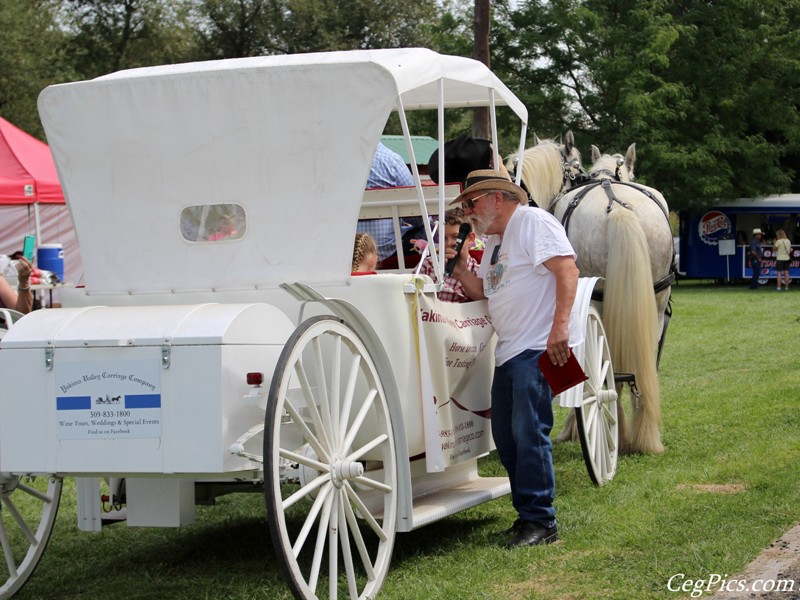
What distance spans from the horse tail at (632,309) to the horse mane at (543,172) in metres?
0.87

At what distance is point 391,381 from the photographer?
4625mm

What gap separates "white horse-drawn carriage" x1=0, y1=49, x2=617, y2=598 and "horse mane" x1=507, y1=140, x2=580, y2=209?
3.02 m

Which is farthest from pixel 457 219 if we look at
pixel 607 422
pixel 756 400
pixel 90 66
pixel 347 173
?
pixel 90 66

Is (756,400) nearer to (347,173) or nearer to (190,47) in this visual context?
(347,173)

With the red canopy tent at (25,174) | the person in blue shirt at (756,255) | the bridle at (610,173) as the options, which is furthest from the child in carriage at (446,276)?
the person in blue shirt at (756,255)

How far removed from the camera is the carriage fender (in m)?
6.00

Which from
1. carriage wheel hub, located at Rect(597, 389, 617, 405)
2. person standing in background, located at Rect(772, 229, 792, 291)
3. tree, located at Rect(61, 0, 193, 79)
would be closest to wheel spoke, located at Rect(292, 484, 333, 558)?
carriage wheel hub, located at Rect(597, 389, 617, 405)

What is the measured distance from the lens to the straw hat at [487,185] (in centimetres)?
527

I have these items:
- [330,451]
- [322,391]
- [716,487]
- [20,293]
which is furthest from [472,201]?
[20,293]

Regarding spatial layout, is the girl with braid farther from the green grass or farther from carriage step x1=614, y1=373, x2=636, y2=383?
carriage step x1=614, y1=373, x2=636, y2=383

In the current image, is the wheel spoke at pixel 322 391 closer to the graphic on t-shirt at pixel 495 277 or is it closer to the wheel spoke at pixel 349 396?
the wheel spoke at pixel 349 396

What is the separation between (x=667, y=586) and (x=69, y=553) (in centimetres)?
311

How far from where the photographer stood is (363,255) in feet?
18.8

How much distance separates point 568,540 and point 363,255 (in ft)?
5.86
